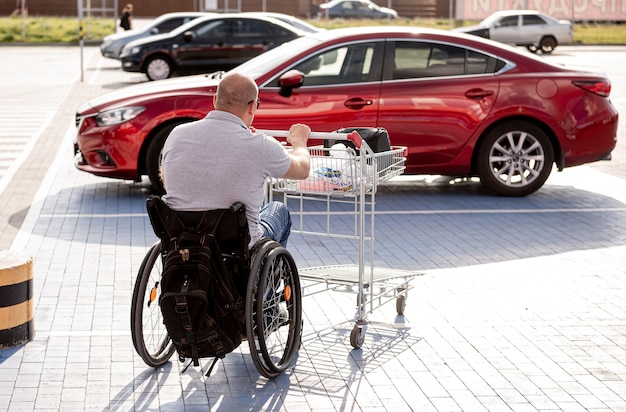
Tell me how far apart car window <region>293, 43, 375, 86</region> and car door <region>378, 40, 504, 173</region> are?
8.5 inches

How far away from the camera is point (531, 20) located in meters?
38.3

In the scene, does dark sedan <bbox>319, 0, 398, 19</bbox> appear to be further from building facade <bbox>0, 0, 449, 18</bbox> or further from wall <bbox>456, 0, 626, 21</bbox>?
wall <bbox>456, 0, 626, 21</bbox>

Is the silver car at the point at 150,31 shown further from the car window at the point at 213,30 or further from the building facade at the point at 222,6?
the building facade at the point at 222,6

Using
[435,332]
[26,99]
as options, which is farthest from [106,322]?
[26,99]

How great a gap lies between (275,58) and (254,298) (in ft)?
19.4

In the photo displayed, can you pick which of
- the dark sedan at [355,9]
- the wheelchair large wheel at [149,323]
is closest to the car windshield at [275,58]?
the wheelchair large wheel at [149,323]

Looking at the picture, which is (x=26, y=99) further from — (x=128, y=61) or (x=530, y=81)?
(x=530, y=81)

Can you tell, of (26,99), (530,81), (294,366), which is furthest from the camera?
(26,99)

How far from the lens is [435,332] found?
6.69 m

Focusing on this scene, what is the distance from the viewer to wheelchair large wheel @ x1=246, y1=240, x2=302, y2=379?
5.57 m

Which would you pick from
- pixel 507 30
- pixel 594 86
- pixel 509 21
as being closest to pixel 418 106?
pixel 594 86

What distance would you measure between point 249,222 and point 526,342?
1826mm

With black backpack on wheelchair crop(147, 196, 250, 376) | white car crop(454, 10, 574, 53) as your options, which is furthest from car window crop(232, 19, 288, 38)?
black backpack on wheelchair crop(147, 196, 250, 376)

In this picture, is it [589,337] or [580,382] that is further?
[589,337]
